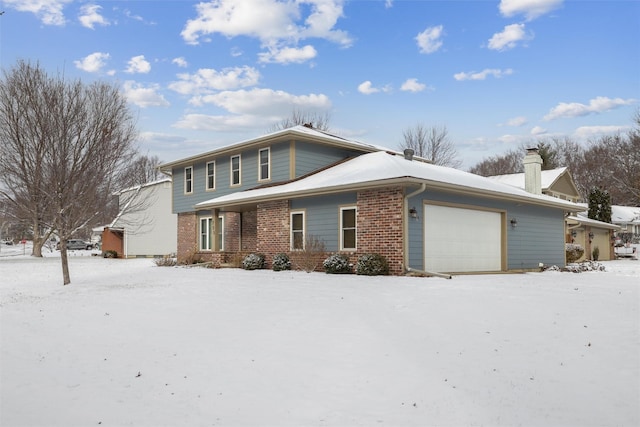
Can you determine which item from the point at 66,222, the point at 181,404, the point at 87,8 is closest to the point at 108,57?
the point at 87,8

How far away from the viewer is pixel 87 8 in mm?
15016

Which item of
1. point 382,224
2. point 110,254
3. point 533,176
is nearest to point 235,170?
point 382,224

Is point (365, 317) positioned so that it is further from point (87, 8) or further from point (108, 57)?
point (108, 57)

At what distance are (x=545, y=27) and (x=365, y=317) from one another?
14.0 meters

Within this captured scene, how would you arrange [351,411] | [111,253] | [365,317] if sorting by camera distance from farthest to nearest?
[111,253], [365,317], [351,411]

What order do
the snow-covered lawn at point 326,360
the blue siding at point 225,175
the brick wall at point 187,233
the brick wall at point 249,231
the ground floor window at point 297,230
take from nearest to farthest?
the snow-covered lawn at point 326,360
the ground floor window at point 297,230
the blue siding at point 225,175
the brick wall at point 249,231
the brick wall at point 187,233

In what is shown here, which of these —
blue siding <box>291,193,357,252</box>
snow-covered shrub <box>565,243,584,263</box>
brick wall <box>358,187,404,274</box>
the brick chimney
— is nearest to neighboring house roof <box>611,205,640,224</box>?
snow-covered shrub <box>565,243,584,263</box>

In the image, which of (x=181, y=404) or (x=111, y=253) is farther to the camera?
(x=111, y=253)

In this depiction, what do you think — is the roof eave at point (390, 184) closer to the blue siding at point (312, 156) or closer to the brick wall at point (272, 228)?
the brick wall at point (272, 228)

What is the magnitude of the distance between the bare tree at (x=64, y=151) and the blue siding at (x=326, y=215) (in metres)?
6.59

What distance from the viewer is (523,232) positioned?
20.5 metres

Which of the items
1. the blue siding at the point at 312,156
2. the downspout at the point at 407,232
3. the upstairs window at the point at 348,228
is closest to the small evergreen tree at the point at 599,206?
the blue siding at the point at 312,156

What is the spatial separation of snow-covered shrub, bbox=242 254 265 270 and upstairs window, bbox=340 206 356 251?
3.81m

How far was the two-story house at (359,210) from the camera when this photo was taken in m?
15.5
